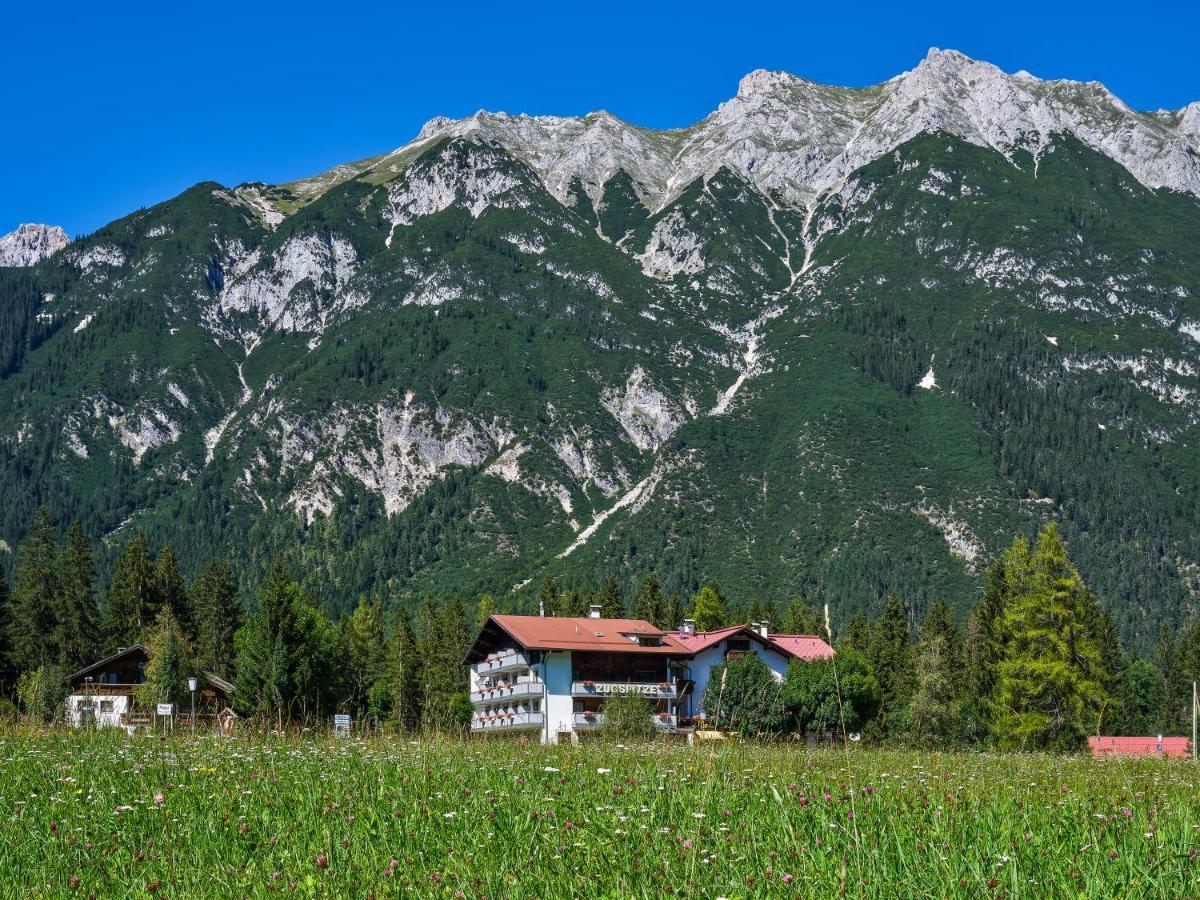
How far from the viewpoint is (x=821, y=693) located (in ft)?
212

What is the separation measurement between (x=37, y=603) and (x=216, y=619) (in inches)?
448

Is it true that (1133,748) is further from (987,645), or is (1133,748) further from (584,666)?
(584,666)

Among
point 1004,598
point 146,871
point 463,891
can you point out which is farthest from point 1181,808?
point 1004,598

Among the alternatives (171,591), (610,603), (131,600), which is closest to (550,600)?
(610,603)

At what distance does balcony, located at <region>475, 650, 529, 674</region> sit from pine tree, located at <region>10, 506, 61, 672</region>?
26468 millimetres

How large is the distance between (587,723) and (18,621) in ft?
119

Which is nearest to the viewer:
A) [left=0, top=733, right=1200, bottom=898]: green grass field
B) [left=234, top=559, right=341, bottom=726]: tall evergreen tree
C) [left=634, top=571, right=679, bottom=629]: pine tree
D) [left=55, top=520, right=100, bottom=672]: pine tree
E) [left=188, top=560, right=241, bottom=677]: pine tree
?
[left=0, top=733, right=1200, bottom=898]: green grass field

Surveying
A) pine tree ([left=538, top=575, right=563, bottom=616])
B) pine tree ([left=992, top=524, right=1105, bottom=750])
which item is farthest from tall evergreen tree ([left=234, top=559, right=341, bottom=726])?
pine tree ([left=538, top=575, right=563, bottom=616])

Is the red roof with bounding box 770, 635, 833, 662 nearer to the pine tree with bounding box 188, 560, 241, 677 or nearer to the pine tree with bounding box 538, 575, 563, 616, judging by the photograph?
the pine tree with bounding box 538, 575, 563, 616

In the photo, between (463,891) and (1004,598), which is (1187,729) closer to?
(1004,598)

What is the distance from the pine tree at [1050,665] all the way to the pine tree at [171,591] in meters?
52.7

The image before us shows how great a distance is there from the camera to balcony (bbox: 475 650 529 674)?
7356 centimetres

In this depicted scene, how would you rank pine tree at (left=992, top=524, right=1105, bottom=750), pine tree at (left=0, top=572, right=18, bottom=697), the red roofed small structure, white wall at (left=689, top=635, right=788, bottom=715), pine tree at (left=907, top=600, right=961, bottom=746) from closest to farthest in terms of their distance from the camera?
the red roofed small structure < pine tree at (left=992, top=524, right=1105, bottom=750) < pine tree at (left=907, top=600, right=961, bottom=746) < pine tree at (left=0, top=572, right=18, bottom=697) < white wall at (left=689, top=635, right=788, bottom=715)

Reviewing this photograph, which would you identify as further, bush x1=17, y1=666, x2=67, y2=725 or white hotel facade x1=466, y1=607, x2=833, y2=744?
white hotel facade x1=466, y1=607, x2=833, y2=744
